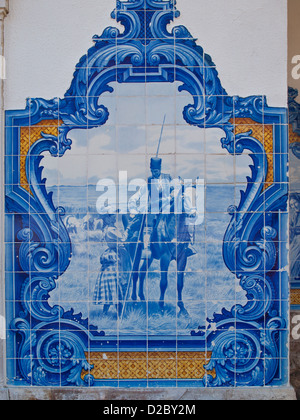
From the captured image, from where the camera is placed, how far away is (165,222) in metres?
2.82

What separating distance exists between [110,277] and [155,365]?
691 mm

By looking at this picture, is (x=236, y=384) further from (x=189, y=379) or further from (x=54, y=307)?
(x=54, y=307)

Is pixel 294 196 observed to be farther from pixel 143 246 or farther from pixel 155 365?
pixel 155 365

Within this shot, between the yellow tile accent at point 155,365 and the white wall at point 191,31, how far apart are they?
188cm

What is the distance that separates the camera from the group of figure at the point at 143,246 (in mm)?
2816

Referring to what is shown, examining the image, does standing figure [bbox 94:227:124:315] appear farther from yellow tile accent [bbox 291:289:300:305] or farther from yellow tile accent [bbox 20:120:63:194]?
yellow tile accent [bbox 291:289:300:305]

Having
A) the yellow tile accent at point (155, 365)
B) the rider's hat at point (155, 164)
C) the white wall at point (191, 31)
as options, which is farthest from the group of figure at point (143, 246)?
the white wall at point (191, 31)

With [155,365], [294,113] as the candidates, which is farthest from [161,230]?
[294,113]

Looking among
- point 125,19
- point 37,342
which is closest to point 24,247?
point 37,342

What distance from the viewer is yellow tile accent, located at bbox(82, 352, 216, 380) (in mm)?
2805

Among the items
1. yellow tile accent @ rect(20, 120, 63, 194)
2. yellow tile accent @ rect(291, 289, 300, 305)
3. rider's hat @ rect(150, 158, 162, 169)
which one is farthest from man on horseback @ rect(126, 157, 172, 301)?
yellow tile accent @ rect(291, 289, 300, 305)

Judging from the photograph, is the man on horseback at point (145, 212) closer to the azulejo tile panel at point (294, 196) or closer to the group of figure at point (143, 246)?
the group of figure at point (143, 246)

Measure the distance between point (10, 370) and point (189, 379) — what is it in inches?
50.2

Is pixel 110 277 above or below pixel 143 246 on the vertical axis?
below
